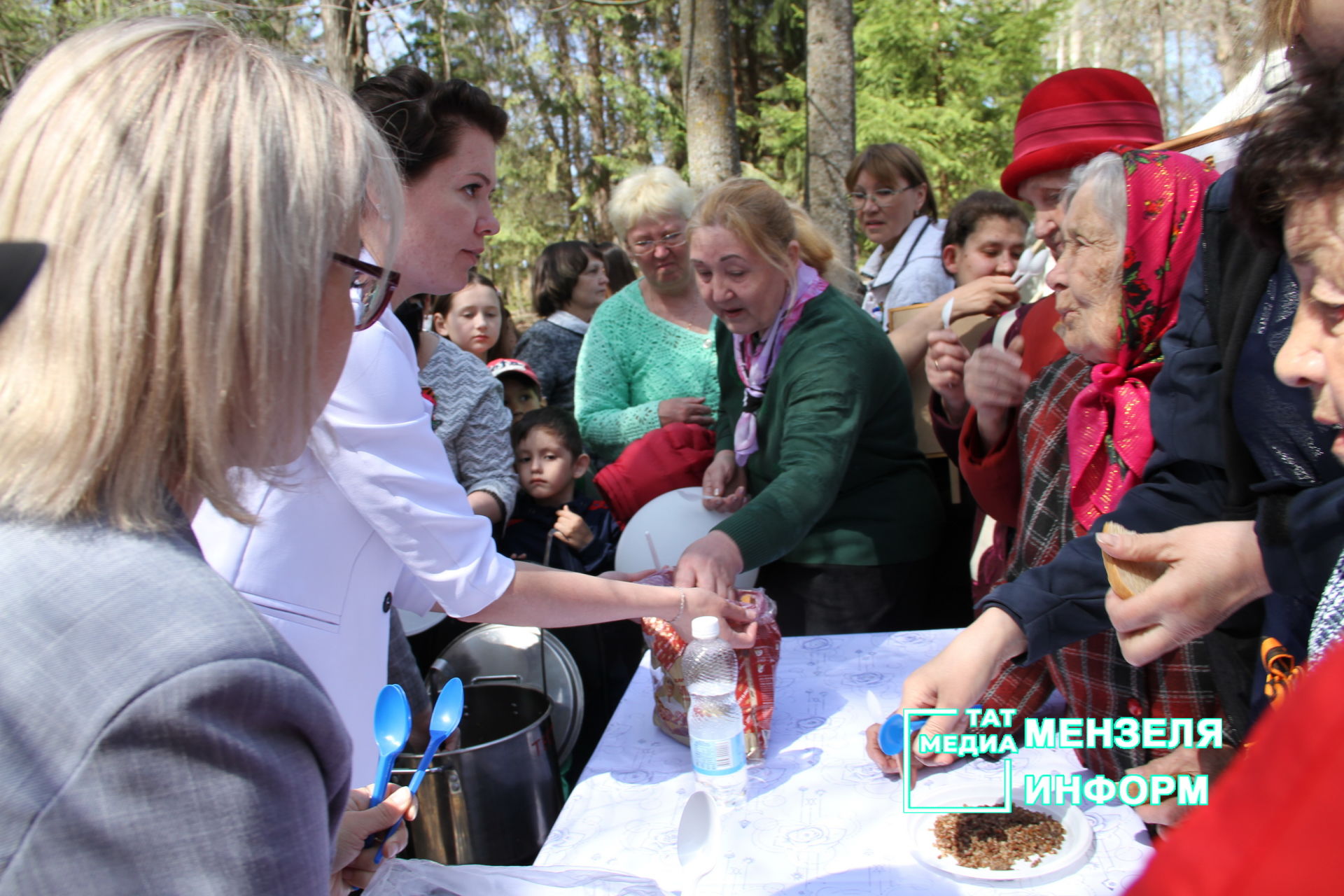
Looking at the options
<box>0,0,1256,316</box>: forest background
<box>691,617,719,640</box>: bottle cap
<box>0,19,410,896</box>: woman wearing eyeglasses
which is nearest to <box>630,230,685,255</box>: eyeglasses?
<box>691,617,719,640</box>: bottle cap

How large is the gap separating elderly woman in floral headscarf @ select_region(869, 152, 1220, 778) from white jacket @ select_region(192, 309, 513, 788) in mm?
962

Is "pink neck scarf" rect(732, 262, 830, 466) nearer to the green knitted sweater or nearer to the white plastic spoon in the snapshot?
the green knitted sweater

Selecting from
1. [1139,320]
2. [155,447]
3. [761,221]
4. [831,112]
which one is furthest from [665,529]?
[831,112]

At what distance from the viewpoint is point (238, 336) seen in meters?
0.68

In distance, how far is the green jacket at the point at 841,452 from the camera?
6.81 ft

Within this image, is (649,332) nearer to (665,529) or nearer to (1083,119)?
(665,529)

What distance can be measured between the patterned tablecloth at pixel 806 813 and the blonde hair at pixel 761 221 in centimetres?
109

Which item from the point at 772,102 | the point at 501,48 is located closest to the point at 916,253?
the point at 501,48

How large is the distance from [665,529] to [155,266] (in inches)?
70.5

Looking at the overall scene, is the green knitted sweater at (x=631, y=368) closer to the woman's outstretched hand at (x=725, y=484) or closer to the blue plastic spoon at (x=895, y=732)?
the woman's outstretched hand at (x=725, y=484)

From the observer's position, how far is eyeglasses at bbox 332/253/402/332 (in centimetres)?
81

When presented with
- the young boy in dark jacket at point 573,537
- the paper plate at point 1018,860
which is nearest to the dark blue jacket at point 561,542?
the young boy in dark jacket at point 573,537

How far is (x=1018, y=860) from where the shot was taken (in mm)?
1191

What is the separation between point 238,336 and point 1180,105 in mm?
22524
